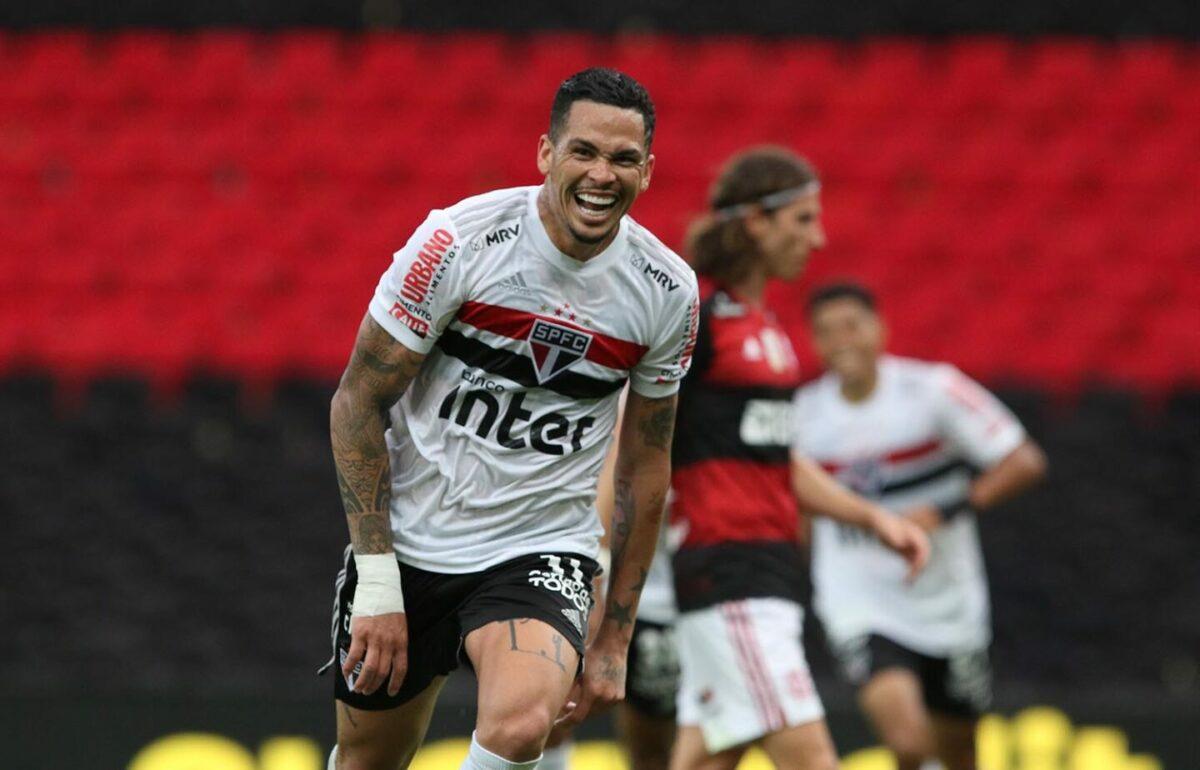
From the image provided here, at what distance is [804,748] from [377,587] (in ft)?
4.80

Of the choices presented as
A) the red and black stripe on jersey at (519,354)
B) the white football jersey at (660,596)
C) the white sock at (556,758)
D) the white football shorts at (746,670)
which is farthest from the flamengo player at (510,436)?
the white football jersey at (660,596)

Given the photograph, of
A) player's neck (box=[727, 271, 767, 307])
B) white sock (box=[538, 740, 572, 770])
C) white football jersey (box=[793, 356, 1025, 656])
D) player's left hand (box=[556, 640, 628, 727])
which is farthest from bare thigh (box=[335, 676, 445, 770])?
white football jersey (box=[793, 356, 1025, 656])

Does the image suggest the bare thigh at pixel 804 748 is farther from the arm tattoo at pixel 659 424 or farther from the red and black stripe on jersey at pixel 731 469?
the arm tattoo at pixel 659 424

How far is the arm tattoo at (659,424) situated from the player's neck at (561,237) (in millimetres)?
396

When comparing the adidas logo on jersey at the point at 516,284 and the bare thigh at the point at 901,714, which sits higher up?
the adidas logo on jersey at the point at 516,284

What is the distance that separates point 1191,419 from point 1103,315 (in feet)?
3.13

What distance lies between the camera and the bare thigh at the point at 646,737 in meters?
5.31

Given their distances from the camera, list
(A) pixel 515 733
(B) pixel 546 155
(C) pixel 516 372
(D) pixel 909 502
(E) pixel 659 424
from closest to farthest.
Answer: (A) pixel 515 733, (B) pixel 546 155, (C) pixel 516 372, (E) pixel 659 424, (D) pixel 909 502

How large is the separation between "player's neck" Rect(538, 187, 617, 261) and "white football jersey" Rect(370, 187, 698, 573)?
0.01 m

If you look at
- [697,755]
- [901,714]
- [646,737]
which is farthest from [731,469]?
[901,714]

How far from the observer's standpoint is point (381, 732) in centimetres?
356

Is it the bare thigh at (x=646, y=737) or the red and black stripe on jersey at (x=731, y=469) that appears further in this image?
the bare thigh at (x=646, y=737)

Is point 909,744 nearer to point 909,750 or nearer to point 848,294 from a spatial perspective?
point 909,750

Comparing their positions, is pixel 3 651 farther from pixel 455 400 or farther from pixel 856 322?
pixel 455 400
